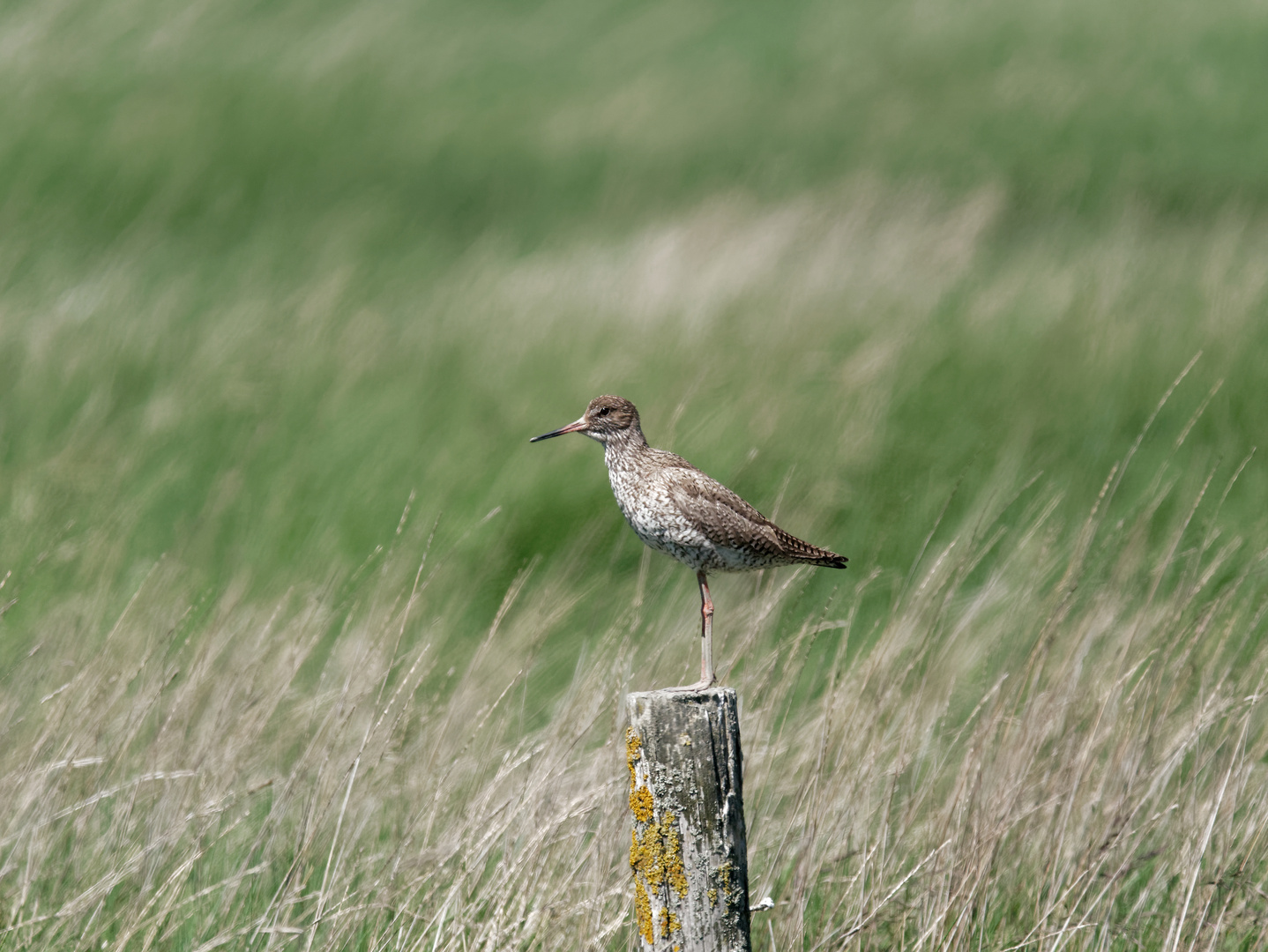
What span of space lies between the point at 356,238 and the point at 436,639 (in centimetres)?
709

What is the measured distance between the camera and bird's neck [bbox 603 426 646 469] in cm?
408

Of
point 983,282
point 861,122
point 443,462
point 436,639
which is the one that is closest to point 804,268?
point 983,282

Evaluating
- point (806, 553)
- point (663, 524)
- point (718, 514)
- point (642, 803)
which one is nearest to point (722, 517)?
point (718, 514)

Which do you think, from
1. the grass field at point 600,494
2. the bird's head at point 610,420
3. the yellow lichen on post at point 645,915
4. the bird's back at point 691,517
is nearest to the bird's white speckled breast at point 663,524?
the bird's back at point 691,517

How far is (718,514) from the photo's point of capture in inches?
151

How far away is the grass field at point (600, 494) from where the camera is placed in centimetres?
416

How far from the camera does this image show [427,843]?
4.29 m

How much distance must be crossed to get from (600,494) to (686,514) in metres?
3.26

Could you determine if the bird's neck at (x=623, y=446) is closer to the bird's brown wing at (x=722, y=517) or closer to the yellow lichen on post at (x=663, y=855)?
the bird's brown wing at (x=722, y=517)

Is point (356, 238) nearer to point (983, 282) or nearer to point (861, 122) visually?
point (983, 282)

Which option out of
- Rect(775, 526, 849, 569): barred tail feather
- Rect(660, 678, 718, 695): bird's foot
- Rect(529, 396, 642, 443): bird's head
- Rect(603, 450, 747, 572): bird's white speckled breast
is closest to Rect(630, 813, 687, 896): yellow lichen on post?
Rect(660, 678, 718, 695): bird's foot

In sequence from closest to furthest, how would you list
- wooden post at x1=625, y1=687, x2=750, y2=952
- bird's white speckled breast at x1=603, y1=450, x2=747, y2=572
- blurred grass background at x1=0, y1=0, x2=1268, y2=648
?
Result: wooden post at x1=625, y1=687, x2=750, y2=952
bird's white speckled breast at x1=603, y1=450, x2=747, y2=572
blurred grass background at x1=0, y1=0, x2=1268, y2=648

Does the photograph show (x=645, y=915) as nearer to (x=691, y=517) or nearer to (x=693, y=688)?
(x=693, y=688)

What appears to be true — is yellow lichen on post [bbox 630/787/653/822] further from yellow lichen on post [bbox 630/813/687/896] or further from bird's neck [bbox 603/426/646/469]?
bird's neck [bbox 603/426/646/469]
